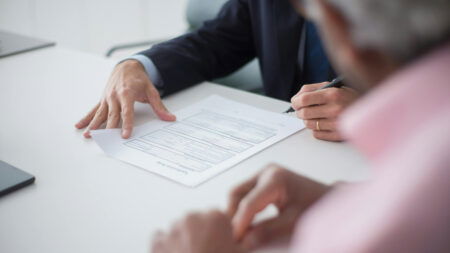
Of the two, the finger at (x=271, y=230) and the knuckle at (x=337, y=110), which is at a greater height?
the knuckle at (x=337, y=110)

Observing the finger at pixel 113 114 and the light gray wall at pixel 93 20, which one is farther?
the light gray wall at pixel 93 20

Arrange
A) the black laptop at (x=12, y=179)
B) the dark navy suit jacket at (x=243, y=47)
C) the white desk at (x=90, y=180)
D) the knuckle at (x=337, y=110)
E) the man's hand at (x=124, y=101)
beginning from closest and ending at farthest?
1. the white desk at (x=90, y=180)
2. the black laptop at (x=12, y=179)
3. the knuckle at (x=337, y=110)
4. the man's hand at (x=124, y=101)
5. the dark navy suit jacket at (x=243, y=47)

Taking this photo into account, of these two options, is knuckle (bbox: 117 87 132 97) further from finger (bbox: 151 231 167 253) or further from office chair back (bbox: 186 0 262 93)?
office chair back (bbox: 186 0 262 93)

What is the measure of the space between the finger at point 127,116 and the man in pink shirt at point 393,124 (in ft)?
2.25

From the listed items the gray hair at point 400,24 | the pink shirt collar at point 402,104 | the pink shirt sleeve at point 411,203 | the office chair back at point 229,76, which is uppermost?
the gray hair at point 400,24

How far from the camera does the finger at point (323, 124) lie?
3.18 ft

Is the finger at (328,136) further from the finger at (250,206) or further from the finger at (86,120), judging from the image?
the finger at (86,120)

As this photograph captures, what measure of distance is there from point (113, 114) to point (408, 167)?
0.85m

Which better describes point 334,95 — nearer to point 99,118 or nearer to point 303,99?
point 303,99

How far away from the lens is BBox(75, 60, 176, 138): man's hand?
1.09m

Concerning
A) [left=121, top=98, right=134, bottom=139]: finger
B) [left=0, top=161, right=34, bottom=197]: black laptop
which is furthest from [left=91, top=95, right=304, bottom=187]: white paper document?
[left=0, top=161, right=34, bottom=197]: black laptop

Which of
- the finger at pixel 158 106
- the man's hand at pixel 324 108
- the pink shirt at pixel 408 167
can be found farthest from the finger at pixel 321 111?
the pink shirt at pixel 408 167

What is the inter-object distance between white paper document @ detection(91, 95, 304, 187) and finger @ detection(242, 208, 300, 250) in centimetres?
22

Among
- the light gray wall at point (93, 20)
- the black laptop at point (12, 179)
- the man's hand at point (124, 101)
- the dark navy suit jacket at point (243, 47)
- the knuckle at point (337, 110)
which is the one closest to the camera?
the black laptop at point (12, 179)
